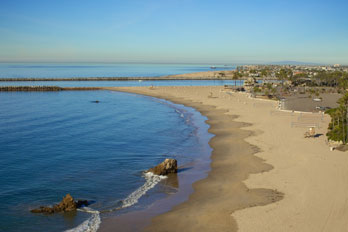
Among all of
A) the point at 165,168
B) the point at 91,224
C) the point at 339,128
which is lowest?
the point at 91,224

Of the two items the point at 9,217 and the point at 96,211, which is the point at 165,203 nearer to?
the point at 96,211

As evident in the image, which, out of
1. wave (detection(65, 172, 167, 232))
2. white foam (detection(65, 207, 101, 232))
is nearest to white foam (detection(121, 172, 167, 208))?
wave (detection(65, 172, 167, 232))

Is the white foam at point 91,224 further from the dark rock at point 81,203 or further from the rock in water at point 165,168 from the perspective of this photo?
the rock in water at point 165,168

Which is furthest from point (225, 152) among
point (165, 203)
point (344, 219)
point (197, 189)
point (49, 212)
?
point (49, 212)

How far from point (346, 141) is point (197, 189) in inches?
677

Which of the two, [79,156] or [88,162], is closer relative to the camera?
[88,162]

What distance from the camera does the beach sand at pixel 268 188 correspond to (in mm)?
16531

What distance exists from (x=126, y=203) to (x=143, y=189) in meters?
2.52

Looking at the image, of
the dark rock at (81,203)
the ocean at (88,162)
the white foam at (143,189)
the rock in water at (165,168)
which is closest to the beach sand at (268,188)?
the ocean at (88,162)

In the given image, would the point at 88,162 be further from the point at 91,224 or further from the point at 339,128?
the point at 339,128

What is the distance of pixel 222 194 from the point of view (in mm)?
20922

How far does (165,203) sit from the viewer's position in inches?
779

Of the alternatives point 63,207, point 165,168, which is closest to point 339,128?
point 165,168

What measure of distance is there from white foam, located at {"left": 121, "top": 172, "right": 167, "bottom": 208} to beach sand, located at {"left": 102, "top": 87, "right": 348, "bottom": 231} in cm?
264
